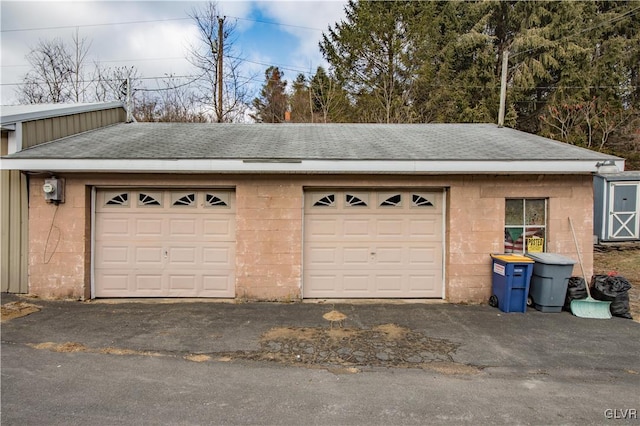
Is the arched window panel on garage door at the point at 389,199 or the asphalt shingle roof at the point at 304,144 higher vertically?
the asphalt shingle roof at the point at 304,144

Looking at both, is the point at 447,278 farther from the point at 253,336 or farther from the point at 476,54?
the point at 476,54

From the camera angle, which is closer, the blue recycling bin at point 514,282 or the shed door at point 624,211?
A: the blue recycling bin at point 514,282

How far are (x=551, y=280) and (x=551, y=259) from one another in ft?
1.23

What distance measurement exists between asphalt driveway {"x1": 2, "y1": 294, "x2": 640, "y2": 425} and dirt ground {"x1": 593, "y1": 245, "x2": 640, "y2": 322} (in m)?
3.72

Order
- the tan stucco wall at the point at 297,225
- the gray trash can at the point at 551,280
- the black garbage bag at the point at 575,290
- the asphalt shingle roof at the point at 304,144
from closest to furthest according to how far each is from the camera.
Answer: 1. the gray trash can at the point at 551,280
2. the black garbage bag at the point at 575,290
3. the asphalt shingle roof at the point at 304,144
4. the tan stucco wall at the point at 297,225

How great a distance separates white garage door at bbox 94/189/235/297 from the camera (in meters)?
7.68

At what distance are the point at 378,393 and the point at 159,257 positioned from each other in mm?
5389

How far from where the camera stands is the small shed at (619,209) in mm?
13094

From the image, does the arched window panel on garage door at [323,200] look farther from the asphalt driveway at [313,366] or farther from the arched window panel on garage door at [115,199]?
the arched window panel on garage door at [115,199]

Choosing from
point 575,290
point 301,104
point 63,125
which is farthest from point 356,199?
point 301,104

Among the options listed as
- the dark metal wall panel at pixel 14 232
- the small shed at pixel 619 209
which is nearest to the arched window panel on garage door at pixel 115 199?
the dark metal wall panel at pixel 14 232

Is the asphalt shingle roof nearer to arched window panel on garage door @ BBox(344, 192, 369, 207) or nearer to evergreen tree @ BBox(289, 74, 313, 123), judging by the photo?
arched window panel on garage door @ BBox(344, 192, 369, 207)

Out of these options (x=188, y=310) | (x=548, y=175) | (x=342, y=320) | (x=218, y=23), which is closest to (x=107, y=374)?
(x=188, y=310)

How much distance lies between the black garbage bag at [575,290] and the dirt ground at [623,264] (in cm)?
163
